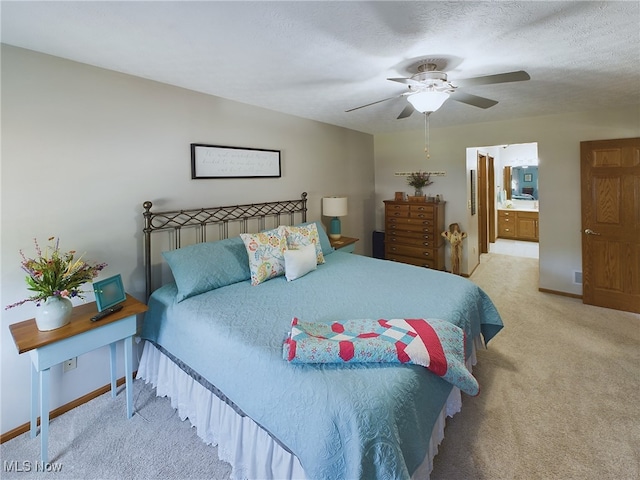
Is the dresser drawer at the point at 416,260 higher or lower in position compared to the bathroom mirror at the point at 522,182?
lower

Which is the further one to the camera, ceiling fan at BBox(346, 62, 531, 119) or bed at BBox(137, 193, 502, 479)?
ceiling fan at BBox(346, 62, 531, 119)

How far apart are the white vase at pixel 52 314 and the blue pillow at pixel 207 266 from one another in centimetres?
65

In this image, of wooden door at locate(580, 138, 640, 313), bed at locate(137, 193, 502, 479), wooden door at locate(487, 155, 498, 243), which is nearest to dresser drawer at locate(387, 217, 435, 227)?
wooden door at locate(580, 138, 640, 313)

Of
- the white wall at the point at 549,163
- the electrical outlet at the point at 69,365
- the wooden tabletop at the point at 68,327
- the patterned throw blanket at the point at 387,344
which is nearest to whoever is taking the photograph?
the patterned throw blanket at the point at 387,344

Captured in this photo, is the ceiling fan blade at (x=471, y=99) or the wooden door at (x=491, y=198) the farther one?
the wooden door at (x=491, y=198)

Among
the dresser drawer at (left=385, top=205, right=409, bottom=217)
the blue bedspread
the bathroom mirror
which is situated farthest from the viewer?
the bathroom mirror

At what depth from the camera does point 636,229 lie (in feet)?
11.7

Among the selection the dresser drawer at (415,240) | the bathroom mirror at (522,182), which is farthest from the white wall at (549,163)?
the bathroom mirror at (522,182)

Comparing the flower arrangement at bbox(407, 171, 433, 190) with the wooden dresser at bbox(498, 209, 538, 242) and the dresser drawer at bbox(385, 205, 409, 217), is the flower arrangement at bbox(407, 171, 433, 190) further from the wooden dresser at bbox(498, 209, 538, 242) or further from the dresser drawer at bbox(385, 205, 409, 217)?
the wooden dresser at bbox(498, 209, 538, 242)

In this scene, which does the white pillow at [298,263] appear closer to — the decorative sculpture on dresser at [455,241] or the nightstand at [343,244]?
the nightstand at [343,244]

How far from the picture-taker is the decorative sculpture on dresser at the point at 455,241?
491 cm

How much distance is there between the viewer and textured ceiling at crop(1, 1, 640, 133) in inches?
62.0
